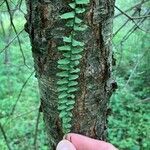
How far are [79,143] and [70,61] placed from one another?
23cm

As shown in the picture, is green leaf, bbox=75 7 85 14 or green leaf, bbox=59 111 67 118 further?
green leaf, bbox=59 111 67 118

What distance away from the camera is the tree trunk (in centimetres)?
82

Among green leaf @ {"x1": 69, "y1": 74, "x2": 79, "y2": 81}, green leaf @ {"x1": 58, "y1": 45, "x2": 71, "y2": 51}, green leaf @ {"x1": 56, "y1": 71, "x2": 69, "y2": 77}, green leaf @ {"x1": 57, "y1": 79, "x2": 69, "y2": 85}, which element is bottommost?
green leaf @ {"x1": 57, "y1": 79, "x2": 69, "y2": 85}

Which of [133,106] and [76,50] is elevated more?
[76,50]

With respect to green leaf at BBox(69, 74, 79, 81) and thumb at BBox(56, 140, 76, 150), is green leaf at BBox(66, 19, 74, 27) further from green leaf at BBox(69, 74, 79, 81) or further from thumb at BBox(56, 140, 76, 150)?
thumb at BBox(56, 140, 76, 150)

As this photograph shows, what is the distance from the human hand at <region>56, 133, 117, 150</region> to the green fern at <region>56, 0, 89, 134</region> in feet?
0.17

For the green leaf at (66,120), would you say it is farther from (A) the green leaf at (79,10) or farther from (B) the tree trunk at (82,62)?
(A) the green leaf at (79,10)

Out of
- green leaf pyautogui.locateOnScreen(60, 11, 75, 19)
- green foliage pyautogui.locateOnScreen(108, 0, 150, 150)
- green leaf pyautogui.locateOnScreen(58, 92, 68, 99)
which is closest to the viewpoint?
green leaf pyautogui.locateOnScreen(60, 11, 75, 19)

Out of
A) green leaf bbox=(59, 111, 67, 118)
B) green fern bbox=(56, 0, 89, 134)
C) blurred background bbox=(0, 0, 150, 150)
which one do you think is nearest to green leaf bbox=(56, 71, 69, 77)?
green fern bbox=(56, 0, 89, 134)

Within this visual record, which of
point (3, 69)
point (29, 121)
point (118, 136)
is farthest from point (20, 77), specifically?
point (118, 136)

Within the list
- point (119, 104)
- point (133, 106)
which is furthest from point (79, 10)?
point (119, 104)

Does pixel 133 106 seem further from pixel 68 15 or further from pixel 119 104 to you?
pixel 68 15

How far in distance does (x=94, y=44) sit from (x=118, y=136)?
9.73 feet

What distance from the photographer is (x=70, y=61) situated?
82cm
